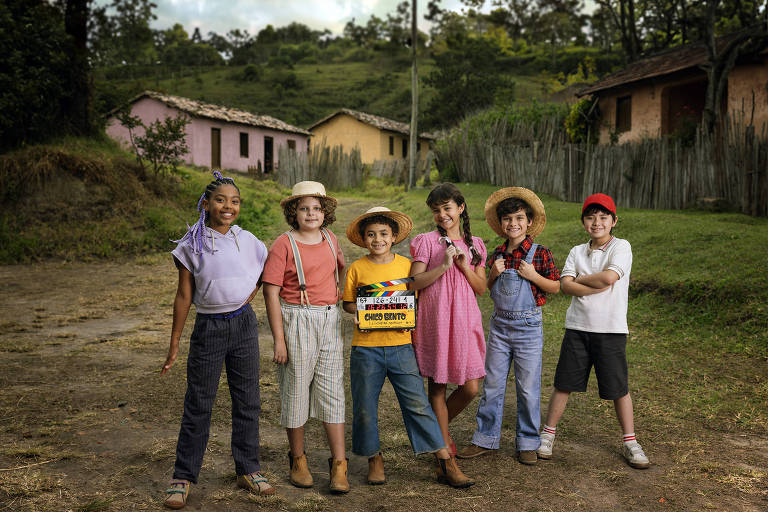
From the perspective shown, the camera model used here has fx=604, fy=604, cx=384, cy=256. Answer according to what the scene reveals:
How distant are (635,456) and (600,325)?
0.77m

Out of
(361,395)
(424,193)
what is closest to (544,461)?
(361,395)

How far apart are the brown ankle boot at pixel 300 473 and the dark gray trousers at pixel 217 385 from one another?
210 mm

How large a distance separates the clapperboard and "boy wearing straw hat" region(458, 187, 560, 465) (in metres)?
0.63

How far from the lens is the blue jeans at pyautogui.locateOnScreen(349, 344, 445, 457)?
10.7 feet

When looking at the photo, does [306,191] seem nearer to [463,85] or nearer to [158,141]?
[158,141]

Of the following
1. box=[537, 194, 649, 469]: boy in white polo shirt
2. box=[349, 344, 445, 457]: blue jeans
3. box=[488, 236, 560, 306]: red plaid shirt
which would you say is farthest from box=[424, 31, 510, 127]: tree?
box=[349, 344, 445, 457]: blue jeans

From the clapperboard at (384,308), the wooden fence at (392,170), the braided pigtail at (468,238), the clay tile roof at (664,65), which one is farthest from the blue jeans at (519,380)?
the wooden fence at (392,170)

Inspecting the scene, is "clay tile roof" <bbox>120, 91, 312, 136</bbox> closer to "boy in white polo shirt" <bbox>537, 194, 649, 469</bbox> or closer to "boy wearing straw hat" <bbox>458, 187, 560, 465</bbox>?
"boy wearing straw hat" <bbox>458, 187, 560, 465</bbox>

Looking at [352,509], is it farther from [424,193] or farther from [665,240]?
[424,193]

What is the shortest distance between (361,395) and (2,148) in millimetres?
12748

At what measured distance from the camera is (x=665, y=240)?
8.57 metres

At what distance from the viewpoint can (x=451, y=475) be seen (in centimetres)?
320

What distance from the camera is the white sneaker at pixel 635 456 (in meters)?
3.46

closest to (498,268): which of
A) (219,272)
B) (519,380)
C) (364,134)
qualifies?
(519,380)
